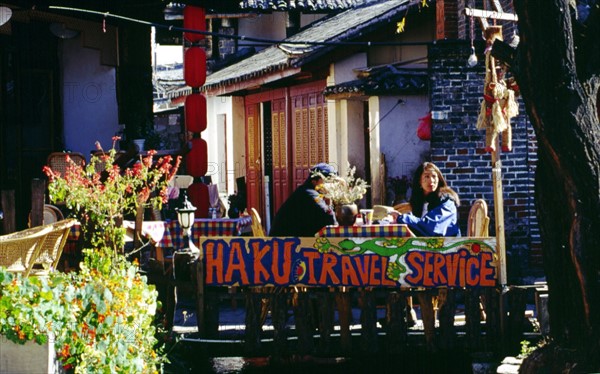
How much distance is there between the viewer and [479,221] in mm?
10094

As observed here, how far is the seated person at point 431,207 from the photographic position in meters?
10.1

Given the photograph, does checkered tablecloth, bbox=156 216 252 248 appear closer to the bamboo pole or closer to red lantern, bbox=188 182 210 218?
red lantern, bbox=188 182 210 218

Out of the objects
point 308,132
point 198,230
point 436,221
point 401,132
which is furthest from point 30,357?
point 308,132

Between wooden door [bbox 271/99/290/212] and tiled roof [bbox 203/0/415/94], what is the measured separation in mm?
1064

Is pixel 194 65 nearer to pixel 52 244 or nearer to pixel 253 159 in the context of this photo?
pixel 52 244

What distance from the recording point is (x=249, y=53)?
2569cm

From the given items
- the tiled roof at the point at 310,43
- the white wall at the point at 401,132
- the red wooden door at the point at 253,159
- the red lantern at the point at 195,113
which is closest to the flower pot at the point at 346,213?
the tiled roof at the point at 310,43

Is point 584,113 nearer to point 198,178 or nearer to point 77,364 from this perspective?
point 77,364

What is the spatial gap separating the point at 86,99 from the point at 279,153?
6264 mm

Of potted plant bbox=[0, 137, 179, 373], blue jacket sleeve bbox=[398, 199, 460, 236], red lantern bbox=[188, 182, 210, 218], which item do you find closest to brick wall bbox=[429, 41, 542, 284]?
blue jacket sleeve bbox=[398, 199, 460, 236]

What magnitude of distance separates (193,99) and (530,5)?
8.85m

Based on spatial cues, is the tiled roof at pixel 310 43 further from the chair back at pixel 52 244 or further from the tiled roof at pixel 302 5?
the chair back at pixel 52 244

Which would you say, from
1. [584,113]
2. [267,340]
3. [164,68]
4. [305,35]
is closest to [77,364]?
[267,340]

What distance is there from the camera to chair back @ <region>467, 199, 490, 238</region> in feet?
32.3
